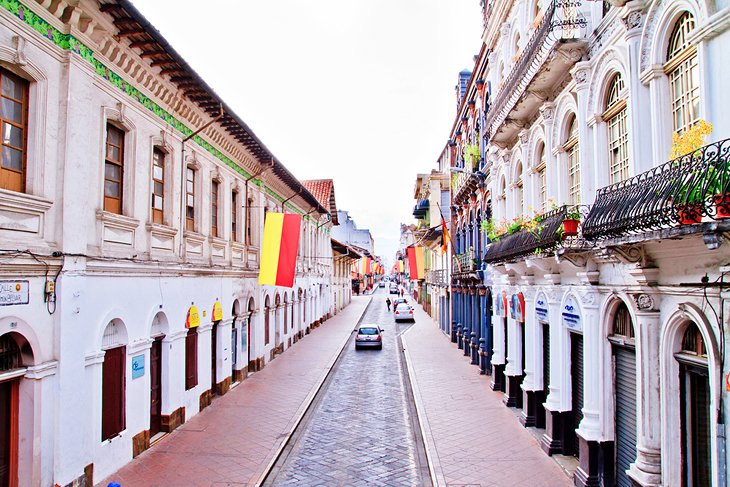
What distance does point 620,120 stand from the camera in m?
8.70

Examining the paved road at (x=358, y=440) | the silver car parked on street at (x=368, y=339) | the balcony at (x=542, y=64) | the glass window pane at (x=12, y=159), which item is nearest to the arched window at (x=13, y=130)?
the glass window pane at (x=12, y=159)

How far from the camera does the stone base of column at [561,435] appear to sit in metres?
10.9

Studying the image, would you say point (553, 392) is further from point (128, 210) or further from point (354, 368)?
point (354, 368)

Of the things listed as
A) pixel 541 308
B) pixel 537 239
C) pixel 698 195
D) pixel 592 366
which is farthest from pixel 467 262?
pixel 698 195

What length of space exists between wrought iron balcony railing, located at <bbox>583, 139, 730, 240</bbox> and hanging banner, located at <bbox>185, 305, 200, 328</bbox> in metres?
10.1

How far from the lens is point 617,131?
883 centimetres

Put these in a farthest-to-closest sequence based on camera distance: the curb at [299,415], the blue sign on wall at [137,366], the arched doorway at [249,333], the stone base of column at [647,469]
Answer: the arched doorway at [249,333], the blue sign on wall at [137,366], the curb at [299,415], the stone base of column at [647,469]

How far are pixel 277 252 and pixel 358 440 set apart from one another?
21.3 feet

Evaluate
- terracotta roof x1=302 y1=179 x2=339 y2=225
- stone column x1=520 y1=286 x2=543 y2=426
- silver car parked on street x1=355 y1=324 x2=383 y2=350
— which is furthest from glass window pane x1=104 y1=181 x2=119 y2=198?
terracotta roof x1=302 y1=179 x2=339 y2=225

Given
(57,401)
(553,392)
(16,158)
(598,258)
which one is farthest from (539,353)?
(16,158)

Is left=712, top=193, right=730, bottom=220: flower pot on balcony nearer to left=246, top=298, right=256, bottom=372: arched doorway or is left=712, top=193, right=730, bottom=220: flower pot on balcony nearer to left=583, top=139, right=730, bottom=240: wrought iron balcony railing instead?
left=583, top=139, right=730, bottom=240: wrought iron balcony railing

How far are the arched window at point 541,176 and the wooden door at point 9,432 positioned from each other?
1088 centimetres

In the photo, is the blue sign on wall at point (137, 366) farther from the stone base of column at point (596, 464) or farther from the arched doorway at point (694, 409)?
the arched doorway at point (694, 409)

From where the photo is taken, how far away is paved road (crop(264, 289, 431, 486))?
10164 millimetres
